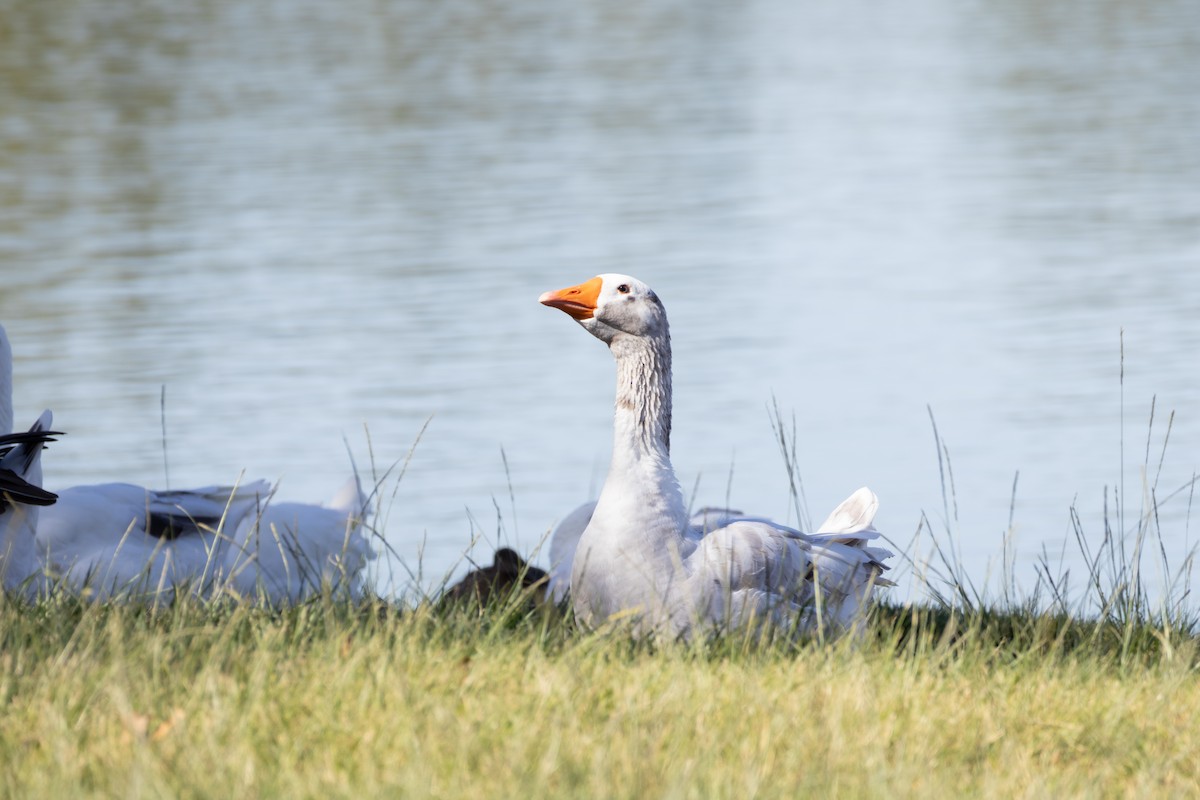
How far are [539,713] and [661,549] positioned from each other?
1.49m

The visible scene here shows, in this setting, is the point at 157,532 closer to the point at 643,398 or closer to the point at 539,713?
the point at 643,398

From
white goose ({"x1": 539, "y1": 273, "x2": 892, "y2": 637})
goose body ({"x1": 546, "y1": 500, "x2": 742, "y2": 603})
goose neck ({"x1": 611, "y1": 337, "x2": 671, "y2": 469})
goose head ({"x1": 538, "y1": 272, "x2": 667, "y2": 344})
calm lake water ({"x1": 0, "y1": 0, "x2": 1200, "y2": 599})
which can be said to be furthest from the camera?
calm lake water ({"x1": 0, "y1": 0, "x2": 1200, "y2": 599})

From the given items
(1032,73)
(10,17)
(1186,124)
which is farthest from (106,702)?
(10,17)

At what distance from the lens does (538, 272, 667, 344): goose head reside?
632 centimetres

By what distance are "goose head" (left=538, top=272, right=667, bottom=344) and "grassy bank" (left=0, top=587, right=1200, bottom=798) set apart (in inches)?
51.8

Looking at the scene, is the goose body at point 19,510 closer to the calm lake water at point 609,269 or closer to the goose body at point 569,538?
the calm lake water at point 609,269

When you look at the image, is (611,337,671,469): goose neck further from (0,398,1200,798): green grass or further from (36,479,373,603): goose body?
(36,479,373,603): goose body

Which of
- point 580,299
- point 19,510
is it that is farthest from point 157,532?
point 580,299

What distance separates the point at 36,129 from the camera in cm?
3394

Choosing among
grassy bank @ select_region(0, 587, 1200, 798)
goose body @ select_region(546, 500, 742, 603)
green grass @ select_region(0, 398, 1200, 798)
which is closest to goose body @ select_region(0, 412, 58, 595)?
green grass @ select_region(0, 398, 1200, 798)

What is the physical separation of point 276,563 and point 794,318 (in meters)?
10.6

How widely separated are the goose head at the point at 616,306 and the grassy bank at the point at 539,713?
1316mm

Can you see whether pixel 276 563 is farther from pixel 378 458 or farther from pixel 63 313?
pixel 63 313

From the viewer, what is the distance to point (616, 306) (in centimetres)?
632
